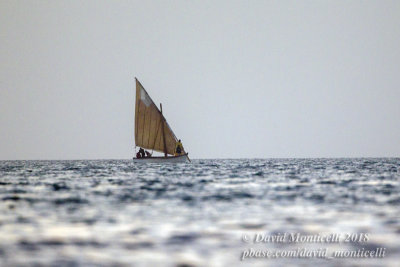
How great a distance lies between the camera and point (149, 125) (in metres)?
91.3

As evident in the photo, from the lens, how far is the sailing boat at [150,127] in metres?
90.2

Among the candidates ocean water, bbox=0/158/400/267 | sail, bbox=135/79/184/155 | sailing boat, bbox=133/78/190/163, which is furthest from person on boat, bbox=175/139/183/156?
ocean water, bbox=0/158/400/267

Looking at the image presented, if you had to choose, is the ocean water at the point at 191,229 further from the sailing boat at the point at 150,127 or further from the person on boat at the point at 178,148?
the person on boat at the point at 178,148

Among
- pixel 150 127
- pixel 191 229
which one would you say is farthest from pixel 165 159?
pixel 191 229

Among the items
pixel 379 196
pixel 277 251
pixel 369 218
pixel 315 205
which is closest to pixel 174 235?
pixel 277 251

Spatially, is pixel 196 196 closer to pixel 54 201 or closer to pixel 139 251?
pixel 54 201

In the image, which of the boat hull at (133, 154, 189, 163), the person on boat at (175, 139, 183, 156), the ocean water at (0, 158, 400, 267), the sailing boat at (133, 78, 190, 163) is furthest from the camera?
the boat hull at (133, 154, 189, 163)

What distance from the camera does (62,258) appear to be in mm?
13102

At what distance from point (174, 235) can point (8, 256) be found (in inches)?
182

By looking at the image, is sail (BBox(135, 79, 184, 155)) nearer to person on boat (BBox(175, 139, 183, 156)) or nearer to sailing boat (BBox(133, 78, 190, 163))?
sailing boat (BBox(133, 78, 190, 163))

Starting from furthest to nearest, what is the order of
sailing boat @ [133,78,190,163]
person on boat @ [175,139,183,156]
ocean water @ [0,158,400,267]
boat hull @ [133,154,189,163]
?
boat hull @ [133,154,189,163], person on boat @ [175,139,183,156], sailing boat @ [133,78,190,163], ocean water @ [0,158,400,267]

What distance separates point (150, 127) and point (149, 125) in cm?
46

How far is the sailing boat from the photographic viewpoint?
90188mm

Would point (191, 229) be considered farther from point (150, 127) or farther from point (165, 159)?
point (165, 159)
